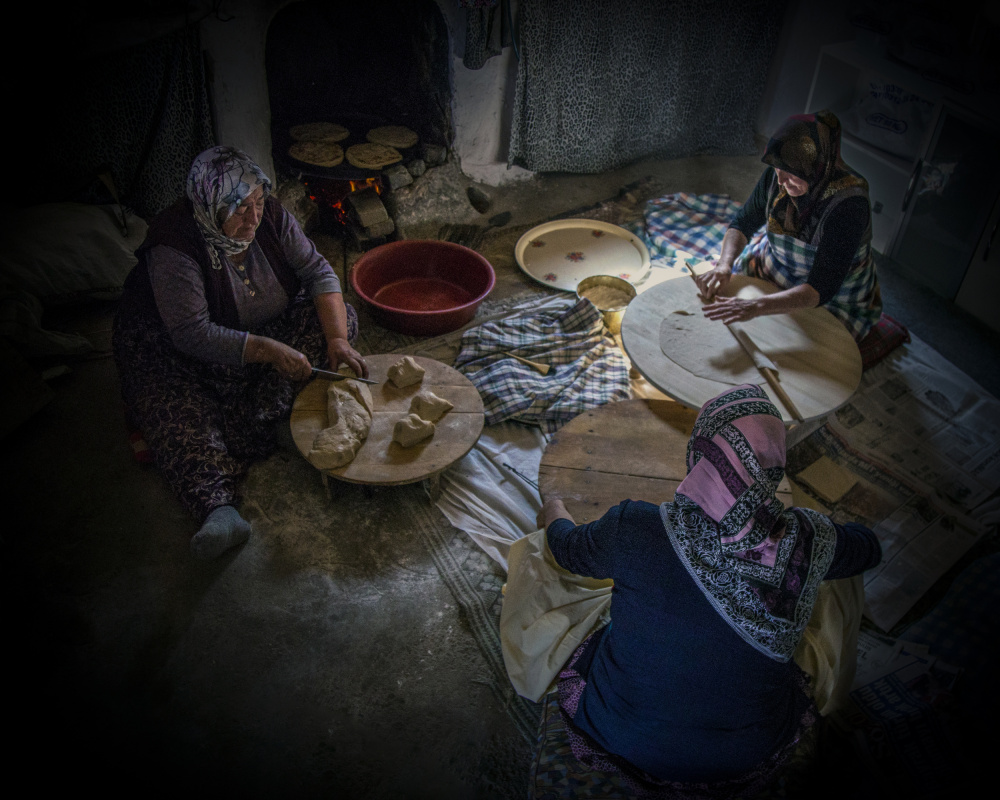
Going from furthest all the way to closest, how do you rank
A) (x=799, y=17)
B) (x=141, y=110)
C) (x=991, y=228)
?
(x=799, y=17)
(x=991, y=228)
(x=141, y=110)

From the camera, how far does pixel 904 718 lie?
2.03m

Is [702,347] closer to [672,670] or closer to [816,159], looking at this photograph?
[816,159]

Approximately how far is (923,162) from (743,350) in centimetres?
243

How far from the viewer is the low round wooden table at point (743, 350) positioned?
264cm

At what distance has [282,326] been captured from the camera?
3.13m

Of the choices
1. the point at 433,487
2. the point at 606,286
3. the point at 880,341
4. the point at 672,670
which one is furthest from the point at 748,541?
the point at 606,286

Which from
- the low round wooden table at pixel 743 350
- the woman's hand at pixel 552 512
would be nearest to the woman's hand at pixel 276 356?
the woman's hand at pixel 552 512

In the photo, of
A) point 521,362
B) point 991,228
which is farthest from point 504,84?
point 991,228

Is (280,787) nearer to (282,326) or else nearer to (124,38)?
(282,326)

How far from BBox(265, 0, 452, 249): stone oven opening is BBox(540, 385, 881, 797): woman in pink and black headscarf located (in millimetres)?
3144

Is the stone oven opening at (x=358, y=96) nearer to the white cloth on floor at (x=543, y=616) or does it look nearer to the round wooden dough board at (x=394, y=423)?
the round wooden dough board at (x=394, y=423)

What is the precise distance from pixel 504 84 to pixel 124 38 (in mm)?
2279

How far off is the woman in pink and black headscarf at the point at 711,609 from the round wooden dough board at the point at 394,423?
37.8 inches

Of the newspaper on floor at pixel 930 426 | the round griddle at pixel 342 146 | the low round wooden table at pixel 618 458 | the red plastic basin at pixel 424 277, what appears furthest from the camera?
the round griddle at pixel 342 146
